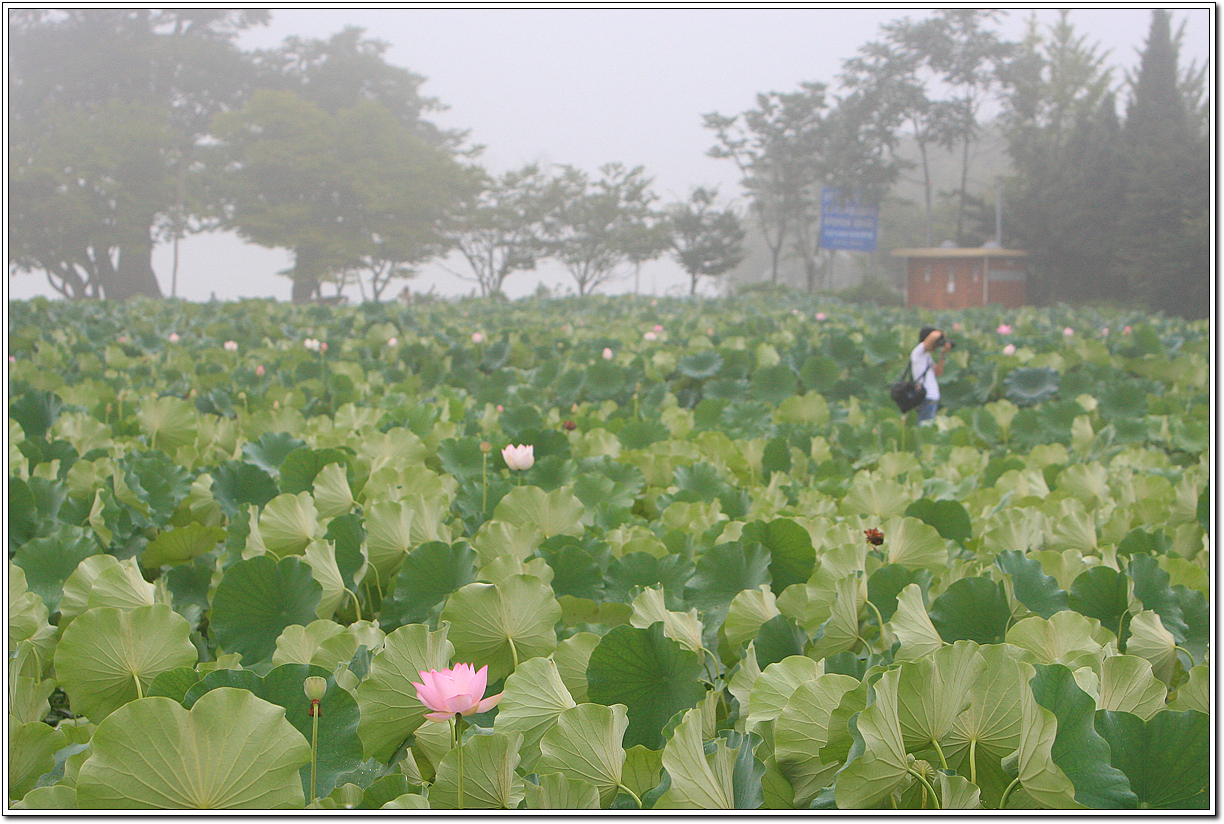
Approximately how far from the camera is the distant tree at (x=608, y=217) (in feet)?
130

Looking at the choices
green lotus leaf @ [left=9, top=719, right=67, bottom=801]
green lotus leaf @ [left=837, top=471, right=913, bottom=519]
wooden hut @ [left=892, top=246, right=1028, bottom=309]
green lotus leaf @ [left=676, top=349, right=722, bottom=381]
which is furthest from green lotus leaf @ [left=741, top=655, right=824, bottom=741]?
wooden hut @ [left=892, top=246, right=1028, bottom=309]

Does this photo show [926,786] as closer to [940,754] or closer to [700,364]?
[940,754]

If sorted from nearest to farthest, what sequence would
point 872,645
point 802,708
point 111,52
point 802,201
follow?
point 802,708 < point 872,645 < point 111,52 < point 802,201

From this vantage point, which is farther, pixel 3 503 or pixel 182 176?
pixel 182 176

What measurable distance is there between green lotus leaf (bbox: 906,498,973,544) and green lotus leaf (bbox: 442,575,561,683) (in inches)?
36.3

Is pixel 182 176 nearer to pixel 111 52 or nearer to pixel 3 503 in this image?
pixel 111 52

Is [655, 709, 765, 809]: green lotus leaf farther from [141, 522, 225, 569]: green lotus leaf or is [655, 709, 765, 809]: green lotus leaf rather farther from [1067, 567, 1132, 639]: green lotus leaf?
[141, 522, 225, 569]: green lotus leaf

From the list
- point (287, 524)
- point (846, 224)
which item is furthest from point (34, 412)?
point (846, 224)

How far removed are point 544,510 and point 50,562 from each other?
0.87 meters

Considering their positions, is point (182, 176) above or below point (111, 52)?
below

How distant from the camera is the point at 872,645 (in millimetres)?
1295

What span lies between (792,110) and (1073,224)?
11.3 metres

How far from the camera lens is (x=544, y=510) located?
1679 mm

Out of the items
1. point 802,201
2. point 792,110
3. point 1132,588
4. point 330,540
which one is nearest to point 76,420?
point 330,540
